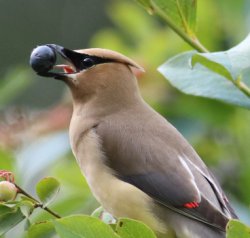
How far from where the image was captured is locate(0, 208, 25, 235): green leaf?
2.68 metres

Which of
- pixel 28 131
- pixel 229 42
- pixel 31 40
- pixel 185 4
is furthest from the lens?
pixel 31 40

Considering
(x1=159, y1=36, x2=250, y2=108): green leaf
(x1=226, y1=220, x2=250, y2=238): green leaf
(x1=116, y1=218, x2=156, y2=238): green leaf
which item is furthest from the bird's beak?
(x1=226, y1=220, x2=250, y2=238): green leaf

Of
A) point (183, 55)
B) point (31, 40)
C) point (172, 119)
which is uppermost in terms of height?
point (183, 55)

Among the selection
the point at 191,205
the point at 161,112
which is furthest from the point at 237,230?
the point at 161,112

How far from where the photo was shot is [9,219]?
2693mm

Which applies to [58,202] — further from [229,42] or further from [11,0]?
[11,0]

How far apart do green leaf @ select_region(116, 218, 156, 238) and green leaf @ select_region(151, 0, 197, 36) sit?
84cm

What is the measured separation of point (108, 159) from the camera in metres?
3.44

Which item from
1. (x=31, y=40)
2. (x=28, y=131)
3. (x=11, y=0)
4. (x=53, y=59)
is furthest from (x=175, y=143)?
(x=11, y=0)

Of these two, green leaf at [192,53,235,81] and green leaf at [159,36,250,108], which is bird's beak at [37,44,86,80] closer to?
green leaf at [159,36,250,108]

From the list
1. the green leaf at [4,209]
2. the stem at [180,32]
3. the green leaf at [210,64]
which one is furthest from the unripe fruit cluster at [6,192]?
the stem at [180,32]

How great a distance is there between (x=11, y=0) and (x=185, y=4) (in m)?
9.73

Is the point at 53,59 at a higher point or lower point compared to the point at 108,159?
higher

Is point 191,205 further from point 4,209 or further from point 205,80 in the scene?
point 4,209
